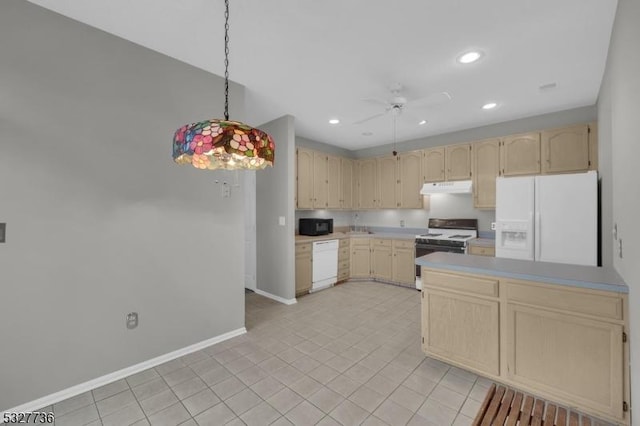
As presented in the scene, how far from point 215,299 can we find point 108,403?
1.08 metres

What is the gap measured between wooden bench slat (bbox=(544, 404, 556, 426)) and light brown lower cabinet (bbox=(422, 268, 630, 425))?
0.19ft

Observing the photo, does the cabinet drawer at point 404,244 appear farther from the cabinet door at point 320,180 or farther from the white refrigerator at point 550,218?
the cabinet door at point 320,180

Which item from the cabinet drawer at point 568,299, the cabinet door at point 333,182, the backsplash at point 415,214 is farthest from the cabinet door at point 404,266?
the cabinet drawer at point 568,299

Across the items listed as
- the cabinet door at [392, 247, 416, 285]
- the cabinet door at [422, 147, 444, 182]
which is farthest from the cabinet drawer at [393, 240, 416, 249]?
the cabinet door at [422, 147, 444, 182]

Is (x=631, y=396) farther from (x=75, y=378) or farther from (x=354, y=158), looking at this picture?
(x=354, y=158)

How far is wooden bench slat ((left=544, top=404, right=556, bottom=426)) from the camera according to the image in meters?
1.69

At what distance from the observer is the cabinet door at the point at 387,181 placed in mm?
5242

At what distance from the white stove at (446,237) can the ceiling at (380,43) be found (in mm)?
1946

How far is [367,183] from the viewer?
564 centimetres

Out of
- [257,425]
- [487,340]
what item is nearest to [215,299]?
[257,425]

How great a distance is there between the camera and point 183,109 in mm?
2539

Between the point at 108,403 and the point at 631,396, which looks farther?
the point at 108,403

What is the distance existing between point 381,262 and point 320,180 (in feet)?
6.28

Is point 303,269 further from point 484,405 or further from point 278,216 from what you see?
point 484,405
